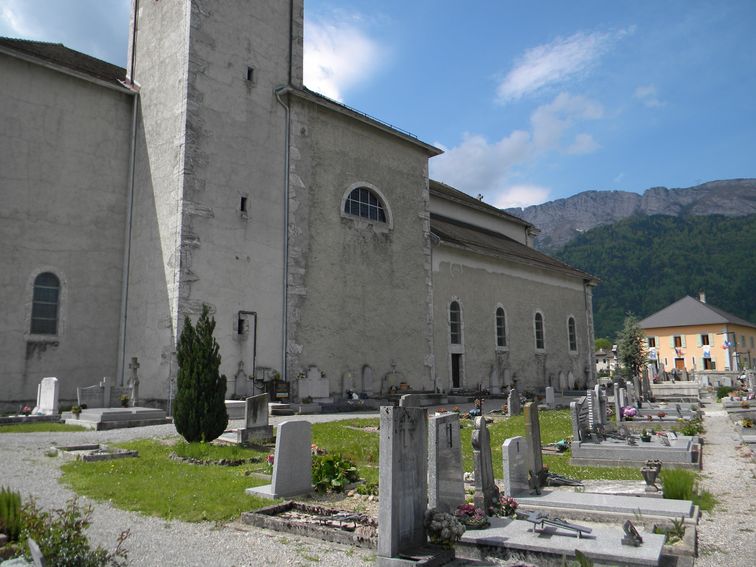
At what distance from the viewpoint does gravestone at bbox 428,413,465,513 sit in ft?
19.5

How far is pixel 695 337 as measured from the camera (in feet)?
196

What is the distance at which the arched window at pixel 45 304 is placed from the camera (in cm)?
1803

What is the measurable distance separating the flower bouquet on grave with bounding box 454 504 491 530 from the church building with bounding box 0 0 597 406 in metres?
13.5

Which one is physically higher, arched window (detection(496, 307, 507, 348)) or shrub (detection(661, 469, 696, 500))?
arched window (detection(496, 307, 507, 348))

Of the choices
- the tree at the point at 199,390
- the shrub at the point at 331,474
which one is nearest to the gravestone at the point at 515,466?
the shrub at the point at 331,474

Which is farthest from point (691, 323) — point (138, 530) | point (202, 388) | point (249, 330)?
point (138, 530)

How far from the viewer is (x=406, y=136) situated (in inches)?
1009

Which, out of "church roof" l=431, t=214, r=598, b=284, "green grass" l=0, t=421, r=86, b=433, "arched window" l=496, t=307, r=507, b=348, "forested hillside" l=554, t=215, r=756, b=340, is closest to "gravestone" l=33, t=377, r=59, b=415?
"green grass" l=0, t=421, r=86, b=433

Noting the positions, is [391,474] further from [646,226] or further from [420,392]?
[646,226]

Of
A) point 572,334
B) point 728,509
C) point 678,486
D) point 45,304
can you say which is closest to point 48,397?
point 45,304

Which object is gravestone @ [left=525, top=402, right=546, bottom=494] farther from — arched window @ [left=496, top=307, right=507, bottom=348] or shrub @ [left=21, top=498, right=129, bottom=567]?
arched window @ [left=496, top=307, right=507, bottom=348]

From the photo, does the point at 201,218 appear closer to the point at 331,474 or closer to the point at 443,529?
the point at 331,474

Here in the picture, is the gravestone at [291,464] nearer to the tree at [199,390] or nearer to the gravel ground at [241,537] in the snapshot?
the gravel ground at [241,537]

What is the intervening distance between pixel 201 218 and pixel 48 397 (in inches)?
259
